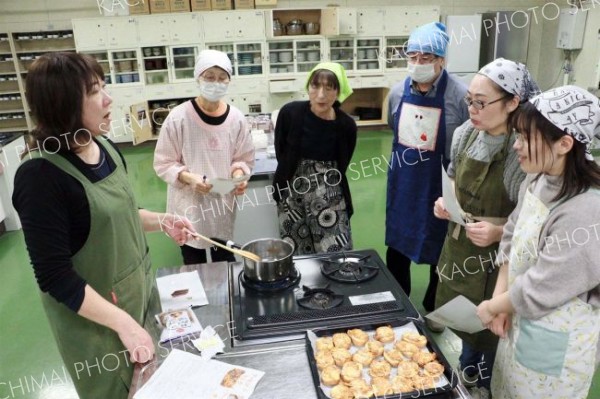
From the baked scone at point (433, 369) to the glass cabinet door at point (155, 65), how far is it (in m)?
6.48

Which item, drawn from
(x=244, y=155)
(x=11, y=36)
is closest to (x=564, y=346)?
(x=244, y=155)

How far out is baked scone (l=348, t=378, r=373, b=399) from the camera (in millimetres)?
1124

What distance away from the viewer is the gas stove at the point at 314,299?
1.35 metres

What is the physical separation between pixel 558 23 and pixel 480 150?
7516 millimetres

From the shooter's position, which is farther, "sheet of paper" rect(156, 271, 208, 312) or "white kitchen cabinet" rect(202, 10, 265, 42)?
"white kitchen cabinet" rect(202, 10, 265, 42)

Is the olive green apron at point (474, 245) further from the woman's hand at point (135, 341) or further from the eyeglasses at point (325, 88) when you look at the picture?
the woman's hand at point (135, 341)

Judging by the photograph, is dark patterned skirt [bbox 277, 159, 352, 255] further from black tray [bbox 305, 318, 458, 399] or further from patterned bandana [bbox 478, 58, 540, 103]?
black tray [bbox 305, 318, 458, 399]

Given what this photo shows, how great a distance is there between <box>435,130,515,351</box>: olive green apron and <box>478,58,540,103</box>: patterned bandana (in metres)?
0.16

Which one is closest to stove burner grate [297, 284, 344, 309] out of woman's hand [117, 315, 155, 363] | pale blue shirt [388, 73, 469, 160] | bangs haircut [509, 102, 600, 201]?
woman's hand [117, 315, 155, 363]

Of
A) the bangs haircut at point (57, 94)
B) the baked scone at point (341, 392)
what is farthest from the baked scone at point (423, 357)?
the bangs haircut at point (57, 94)

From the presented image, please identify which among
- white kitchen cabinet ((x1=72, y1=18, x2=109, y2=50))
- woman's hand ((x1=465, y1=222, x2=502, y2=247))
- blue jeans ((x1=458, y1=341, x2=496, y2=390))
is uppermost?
white kitchen cabinet ((x1=72, y1=18, x2=109, y2=50))

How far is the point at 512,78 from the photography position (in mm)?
1544

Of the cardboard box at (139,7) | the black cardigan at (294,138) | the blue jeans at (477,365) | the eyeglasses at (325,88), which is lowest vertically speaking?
the blue jeans at (477,365)

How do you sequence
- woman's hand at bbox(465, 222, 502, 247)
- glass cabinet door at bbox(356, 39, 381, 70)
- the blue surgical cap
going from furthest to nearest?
1. glass cabinet door at bbox(356, 39, 381, 70)
2. the blue surgical cap
3. woman's hand at bbox(465, 222, 502, 247)
